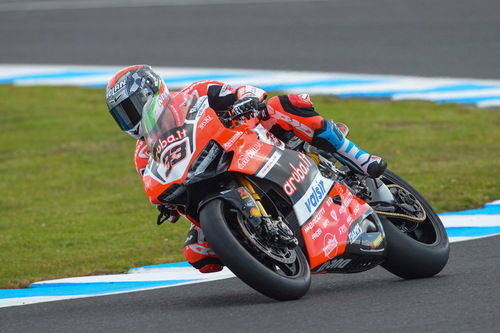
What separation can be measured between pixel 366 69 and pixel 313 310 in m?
9.86

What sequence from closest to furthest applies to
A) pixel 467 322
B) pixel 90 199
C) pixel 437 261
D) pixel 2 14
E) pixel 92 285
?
pixel 467 322, pixel 437 261, pixel 92 285, pixel 90 199, pixel 2 14

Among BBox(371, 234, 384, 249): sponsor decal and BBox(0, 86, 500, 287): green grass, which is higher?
BBox(371, 234, 384, 249): sponsor decal

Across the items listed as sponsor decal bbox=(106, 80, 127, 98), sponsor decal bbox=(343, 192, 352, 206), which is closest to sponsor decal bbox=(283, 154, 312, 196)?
sponsor decal bbox=(343, 192, 352, 206)

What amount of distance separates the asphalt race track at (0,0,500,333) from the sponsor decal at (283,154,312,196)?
24.8 inches

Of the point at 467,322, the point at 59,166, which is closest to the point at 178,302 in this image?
the point at 467,322

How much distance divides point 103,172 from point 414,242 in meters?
5.97

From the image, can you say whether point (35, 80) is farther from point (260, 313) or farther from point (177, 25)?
point (260, 313)

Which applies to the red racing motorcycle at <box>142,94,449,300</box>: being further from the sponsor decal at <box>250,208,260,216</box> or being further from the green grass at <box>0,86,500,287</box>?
the green grass at <box>0,86,500,287</box>

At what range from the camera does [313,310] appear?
539 cm

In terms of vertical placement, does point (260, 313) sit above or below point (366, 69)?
above

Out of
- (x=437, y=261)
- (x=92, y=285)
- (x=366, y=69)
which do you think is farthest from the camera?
(x=366, y=69)

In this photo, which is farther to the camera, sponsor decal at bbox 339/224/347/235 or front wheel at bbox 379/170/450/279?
front wheel at bbox 379/170/450/279

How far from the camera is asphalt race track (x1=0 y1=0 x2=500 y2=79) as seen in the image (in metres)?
15.4

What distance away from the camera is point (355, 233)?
6047 mm
